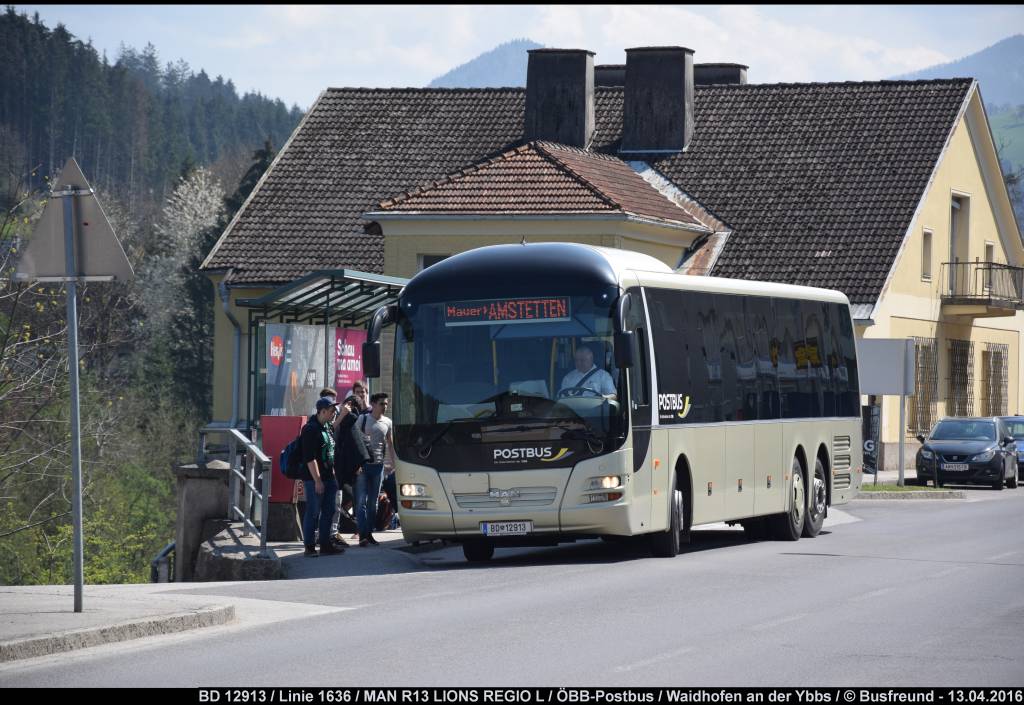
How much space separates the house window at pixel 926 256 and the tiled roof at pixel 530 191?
9212 millimetres

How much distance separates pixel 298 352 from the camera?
21156 millimetres

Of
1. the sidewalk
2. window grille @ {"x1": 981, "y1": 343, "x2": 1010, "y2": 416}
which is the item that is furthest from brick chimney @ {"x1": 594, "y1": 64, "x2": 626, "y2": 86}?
the sidewalk

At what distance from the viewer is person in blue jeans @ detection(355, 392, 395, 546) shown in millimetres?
19734

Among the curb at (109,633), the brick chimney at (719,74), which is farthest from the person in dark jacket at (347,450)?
the brick chimney at (719,74)

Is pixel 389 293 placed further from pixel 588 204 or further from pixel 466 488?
pixel 588 204

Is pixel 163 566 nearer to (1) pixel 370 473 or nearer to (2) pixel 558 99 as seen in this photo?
(1) pixel 370 473

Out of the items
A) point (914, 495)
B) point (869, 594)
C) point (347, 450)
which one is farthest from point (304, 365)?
point (914, 495)

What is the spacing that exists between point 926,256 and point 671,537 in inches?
1143

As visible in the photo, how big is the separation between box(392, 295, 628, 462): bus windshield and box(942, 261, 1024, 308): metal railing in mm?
31269

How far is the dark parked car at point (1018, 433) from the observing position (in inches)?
1588

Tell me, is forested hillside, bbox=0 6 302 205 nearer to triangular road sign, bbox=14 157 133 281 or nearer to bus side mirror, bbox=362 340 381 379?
bus side mirror, bbox=362 340 381 379

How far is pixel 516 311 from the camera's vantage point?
1738 centimetres

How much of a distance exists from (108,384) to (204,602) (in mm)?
65943

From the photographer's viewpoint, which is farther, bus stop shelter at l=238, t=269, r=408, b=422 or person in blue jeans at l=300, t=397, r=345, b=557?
bus stop shelter at l=238, t=269, r=408, b=422
